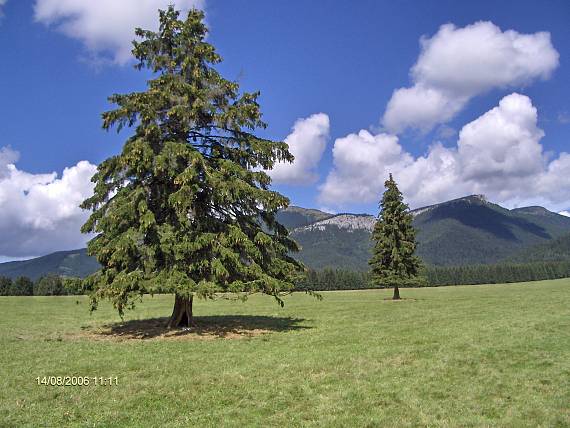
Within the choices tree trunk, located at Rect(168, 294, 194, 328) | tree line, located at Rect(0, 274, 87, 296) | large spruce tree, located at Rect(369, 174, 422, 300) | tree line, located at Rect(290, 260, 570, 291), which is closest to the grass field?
tree trunk, located at Rect(168, 294, 194, 328)

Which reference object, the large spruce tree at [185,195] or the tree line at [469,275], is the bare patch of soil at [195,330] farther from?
the tree line at [469,275]

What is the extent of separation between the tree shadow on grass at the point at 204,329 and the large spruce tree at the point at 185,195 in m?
1.15

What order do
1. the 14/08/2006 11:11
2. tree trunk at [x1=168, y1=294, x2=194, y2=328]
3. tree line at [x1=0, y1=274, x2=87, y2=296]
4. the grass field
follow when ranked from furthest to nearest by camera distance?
tree line at [x1=0, y1=274, x2=87, y2=296]
tree trunk at [x1=168, y1=294, x2=194, y2=328]
the 14/08/2006 11:11
the grass field

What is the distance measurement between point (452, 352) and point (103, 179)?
14238mm

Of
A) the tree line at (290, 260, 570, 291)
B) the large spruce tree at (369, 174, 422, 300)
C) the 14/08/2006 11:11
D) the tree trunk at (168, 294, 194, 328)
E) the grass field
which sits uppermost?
the large spruce tree at (369, 174, 422, 300)

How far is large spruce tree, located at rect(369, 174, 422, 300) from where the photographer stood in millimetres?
40844

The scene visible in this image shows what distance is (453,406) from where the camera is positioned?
25.6 feet

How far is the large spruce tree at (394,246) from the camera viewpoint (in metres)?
40.8

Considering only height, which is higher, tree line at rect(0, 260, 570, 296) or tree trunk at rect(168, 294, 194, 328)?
tree trunk at rect(168, 294, 194, 328)

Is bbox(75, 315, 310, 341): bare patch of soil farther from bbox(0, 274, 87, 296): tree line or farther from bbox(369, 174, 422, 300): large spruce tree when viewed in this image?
bbox(0, 274, 87, 296): tree line

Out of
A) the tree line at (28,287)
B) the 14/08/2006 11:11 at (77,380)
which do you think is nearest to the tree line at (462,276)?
the tree line at (28,287)

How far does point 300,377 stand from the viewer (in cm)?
994

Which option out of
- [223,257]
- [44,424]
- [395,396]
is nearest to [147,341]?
[223,257]

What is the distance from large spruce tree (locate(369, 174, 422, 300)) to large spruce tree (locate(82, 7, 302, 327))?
2370cm
